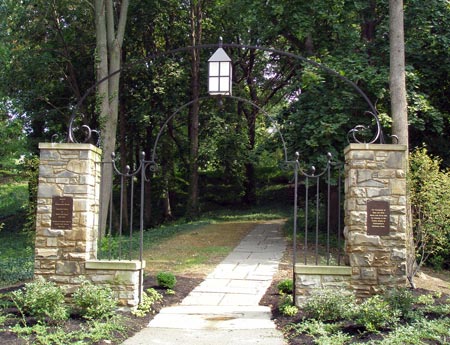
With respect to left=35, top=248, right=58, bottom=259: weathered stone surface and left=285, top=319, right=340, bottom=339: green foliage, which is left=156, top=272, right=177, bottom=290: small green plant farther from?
left=285, top=319, right=340, bottom=339: green foliage

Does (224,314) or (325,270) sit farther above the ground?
(325,270)

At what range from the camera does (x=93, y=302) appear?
20.8 ft

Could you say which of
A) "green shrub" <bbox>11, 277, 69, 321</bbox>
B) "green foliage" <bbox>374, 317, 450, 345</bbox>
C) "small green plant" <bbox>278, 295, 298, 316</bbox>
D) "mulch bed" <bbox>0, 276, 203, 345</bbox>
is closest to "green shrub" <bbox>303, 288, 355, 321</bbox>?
"small green plant" <bbox>278, 295, 298, 316</bbox>

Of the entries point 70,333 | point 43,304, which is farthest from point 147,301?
point 70,333

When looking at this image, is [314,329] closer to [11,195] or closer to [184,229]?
→ [11,195]

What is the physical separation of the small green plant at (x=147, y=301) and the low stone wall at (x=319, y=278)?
204 centimetres

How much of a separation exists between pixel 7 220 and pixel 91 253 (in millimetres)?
19387

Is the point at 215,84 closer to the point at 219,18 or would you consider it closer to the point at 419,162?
the point at 419,162

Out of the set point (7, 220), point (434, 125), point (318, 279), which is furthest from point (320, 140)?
point (7, 220)

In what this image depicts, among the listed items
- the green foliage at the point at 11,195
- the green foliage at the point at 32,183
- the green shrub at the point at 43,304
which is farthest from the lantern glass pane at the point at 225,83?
the green foliage at the point at 11,195

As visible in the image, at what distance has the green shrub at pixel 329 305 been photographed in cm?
613

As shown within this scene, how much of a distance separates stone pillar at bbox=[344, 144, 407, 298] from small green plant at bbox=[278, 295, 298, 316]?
83 centimetres

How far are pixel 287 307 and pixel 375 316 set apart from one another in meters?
1.46

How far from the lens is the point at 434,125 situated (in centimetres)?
1231
